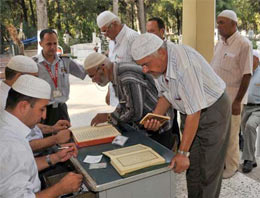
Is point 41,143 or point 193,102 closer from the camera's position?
point 193,102

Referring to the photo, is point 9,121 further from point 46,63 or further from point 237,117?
point 237,117

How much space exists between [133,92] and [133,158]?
0.58 m

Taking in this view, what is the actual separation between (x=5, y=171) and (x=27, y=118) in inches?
10.5

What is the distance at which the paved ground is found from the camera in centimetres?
254

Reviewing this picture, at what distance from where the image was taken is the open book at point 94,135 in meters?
1.71

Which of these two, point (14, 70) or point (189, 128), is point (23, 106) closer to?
point (189, 128)

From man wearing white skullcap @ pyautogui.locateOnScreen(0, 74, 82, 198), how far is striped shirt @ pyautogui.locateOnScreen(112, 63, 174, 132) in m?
0.66

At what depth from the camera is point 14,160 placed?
1151 millimetres

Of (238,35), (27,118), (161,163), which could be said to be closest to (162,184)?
(161,163)

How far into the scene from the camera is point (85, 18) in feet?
71.0

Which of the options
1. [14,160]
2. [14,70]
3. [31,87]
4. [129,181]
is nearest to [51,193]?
[14,160]

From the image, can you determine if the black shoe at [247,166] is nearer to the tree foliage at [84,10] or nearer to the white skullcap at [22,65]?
the white skullcap at [22,65]

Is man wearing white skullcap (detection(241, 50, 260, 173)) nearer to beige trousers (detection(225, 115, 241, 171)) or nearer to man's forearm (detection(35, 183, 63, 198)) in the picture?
beige trousers (detection(225, 115, 241, 171))

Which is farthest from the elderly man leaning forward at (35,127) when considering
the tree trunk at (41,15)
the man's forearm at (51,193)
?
the tree trunk at (41,15)
